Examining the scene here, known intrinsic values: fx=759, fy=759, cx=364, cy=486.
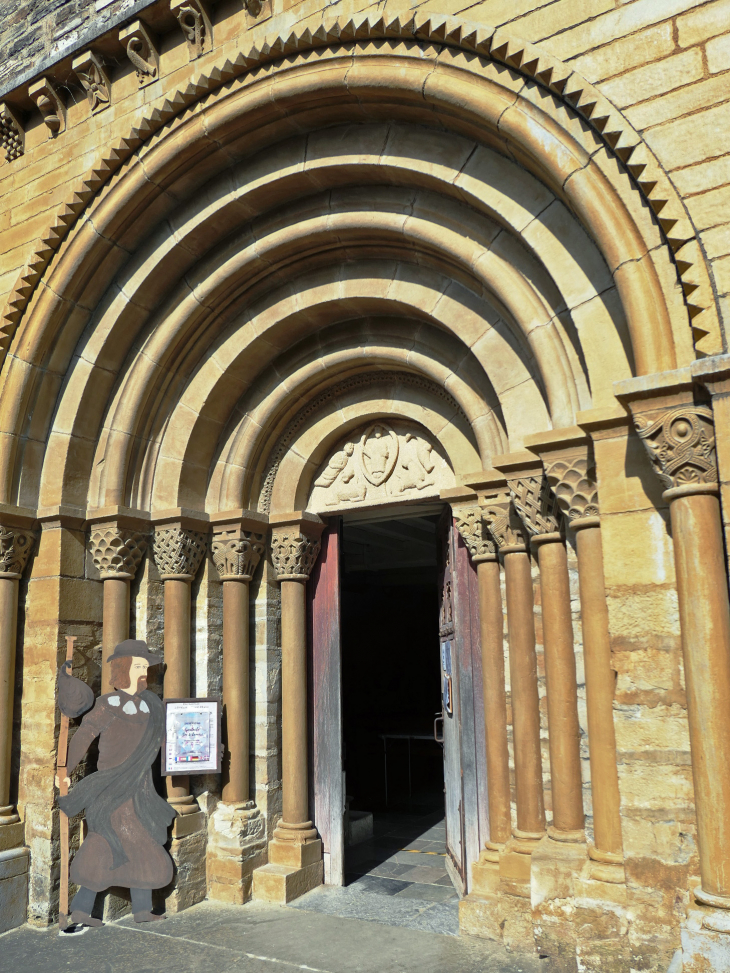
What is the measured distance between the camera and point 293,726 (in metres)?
5.21

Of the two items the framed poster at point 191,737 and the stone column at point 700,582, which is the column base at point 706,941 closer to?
the stone column at point 700,582

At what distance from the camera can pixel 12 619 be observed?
5105 mm

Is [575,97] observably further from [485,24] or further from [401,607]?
[401,607]

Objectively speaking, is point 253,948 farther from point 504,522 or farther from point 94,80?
point 94,80

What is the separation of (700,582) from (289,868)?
11.4 feet

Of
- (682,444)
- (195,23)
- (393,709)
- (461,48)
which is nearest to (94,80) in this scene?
(195,23)

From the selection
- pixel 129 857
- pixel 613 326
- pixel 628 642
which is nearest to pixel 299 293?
pixel 613 326

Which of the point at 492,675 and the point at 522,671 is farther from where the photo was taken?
the point at 492,675

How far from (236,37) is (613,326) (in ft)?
9.66

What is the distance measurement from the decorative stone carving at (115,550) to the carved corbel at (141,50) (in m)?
2.96

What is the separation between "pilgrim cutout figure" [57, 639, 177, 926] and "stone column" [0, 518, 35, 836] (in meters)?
0.46

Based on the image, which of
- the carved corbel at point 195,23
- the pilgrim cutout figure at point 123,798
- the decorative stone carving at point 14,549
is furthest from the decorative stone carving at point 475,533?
the carved corbel at point 195,23

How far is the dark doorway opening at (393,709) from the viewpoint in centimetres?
588

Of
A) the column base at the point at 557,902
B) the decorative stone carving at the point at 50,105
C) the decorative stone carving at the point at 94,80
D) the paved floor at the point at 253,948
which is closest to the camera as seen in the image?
the column base at the point at 557,902
